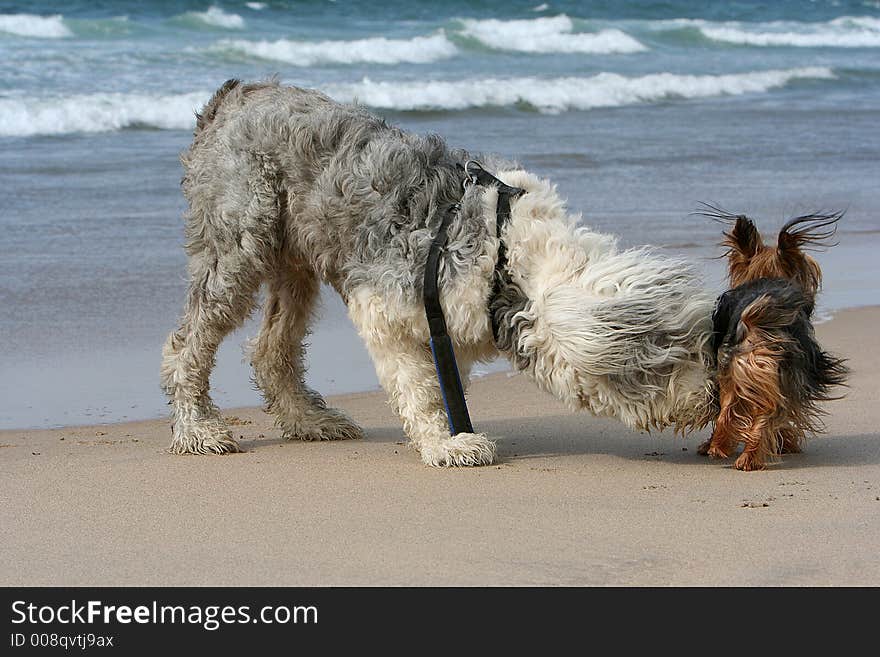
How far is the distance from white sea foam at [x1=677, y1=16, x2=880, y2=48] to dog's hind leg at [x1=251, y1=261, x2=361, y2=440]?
111 feet

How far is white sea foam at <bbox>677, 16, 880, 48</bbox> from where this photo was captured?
1538 inches

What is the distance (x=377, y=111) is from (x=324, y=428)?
15042 mm

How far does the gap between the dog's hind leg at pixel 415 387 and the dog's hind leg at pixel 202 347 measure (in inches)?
28.9

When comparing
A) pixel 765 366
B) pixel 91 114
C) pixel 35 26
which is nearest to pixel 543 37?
pixel 35 26

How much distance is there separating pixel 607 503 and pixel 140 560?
1.88 meters

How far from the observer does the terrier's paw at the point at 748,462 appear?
5.52 metres

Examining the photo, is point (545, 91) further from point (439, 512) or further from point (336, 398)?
point (439, 512)

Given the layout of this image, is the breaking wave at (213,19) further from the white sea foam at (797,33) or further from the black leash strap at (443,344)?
the black leash strap at (443,344)

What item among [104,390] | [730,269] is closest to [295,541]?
[730,269]

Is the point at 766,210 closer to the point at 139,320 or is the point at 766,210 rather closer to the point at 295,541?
the point at 139,320

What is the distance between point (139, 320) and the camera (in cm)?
845

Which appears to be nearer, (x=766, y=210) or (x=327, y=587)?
(x=327, y=587)

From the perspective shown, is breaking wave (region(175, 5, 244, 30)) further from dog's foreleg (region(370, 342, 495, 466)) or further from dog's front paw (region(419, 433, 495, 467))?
dog's front paw (region(419, 433, 495, 467))
